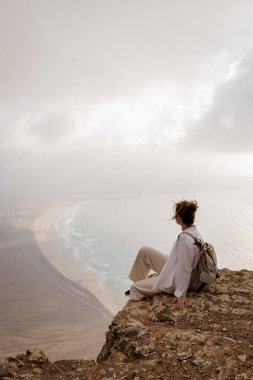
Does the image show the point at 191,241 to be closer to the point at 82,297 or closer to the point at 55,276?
the point at 82,297

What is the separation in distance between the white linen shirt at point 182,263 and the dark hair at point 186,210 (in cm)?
19

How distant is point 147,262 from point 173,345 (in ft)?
6.51

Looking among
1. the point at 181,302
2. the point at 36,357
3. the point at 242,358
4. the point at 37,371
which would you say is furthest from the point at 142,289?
the point at 36,357

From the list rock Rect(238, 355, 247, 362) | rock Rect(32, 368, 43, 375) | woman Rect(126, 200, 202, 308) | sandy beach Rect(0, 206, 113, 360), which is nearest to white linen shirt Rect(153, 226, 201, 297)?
woman Rect(126, 200, 202, 308)

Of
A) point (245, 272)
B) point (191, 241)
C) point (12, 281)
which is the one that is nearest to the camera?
point (191, 241)

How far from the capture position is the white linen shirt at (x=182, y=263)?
5961mm

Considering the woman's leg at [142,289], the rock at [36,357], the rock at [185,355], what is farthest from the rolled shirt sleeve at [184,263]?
the rock at [36,357]

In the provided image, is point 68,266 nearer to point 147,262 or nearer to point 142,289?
point 142,289

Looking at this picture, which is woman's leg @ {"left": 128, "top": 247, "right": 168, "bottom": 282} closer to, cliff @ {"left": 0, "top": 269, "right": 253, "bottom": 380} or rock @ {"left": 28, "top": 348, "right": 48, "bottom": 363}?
cliff @ {"left": 0, "top": 269, "right": 253, "bottom": 380}

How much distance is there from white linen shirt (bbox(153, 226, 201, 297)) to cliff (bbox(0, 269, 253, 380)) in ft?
1.89

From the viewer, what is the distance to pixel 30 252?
327 ft

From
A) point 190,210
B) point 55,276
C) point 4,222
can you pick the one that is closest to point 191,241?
point 190,210

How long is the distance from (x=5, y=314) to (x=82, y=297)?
16.4 m

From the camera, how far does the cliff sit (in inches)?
185
